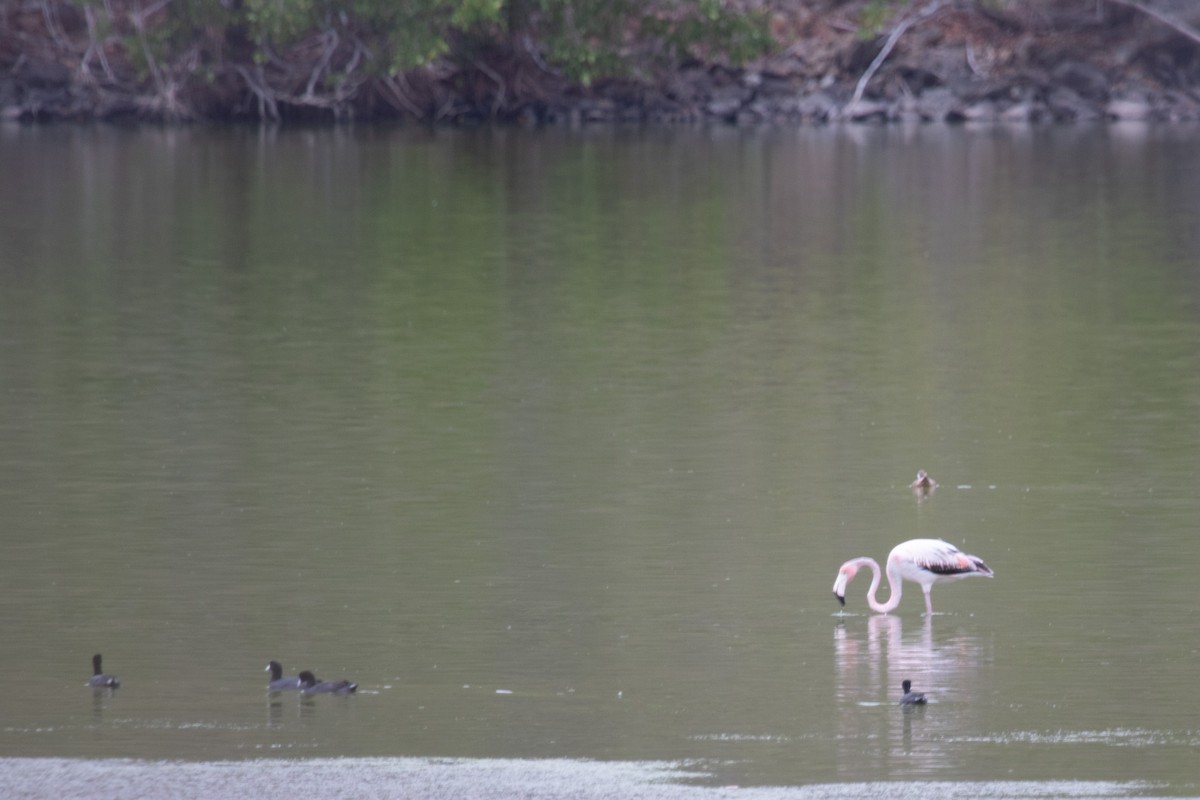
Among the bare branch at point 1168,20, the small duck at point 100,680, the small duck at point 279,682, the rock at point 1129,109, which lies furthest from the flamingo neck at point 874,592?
the rock at point 1129,109

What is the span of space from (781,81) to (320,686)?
144 feet

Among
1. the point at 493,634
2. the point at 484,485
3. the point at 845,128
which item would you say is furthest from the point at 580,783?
the point at 845,128

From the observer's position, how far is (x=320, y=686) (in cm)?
794

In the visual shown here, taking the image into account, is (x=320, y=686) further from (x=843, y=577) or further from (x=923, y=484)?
(x=923, y=484)

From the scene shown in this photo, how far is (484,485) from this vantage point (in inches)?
468

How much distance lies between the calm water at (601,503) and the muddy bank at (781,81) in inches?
956

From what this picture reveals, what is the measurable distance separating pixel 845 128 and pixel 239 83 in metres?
11.7

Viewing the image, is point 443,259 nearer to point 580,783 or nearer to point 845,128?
point 580,783

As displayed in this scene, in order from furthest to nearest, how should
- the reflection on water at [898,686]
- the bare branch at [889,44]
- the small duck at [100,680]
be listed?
the bare branch at [889,44]
the small duck at [100,680]
the reflection on water at [898,686]

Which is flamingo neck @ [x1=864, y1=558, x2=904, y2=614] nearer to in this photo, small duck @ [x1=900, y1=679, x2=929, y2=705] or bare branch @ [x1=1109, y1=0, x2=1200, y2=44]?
small duck @ [x1=900, y1=679, x2=929, y2=705]

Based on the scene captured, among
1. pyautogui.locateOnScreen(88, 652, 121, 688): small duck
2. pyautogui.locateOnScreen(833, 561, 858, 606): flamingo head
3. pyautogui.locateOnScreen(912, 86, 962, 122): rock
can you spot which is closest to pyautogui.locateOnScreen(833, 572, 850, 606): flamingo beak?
pyautogui.locateOnScreen(833, 561, 858, 606): flamingo head

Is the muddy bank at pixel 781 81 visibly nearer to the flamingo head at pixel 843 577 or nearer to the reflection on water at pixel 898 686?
the flamingo head at pixel 843 577

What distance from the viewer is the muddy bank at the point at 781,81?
161 ft

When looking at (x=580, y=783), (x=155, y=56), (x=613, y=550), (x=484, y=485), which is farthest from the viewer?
(x=155, y=56)
